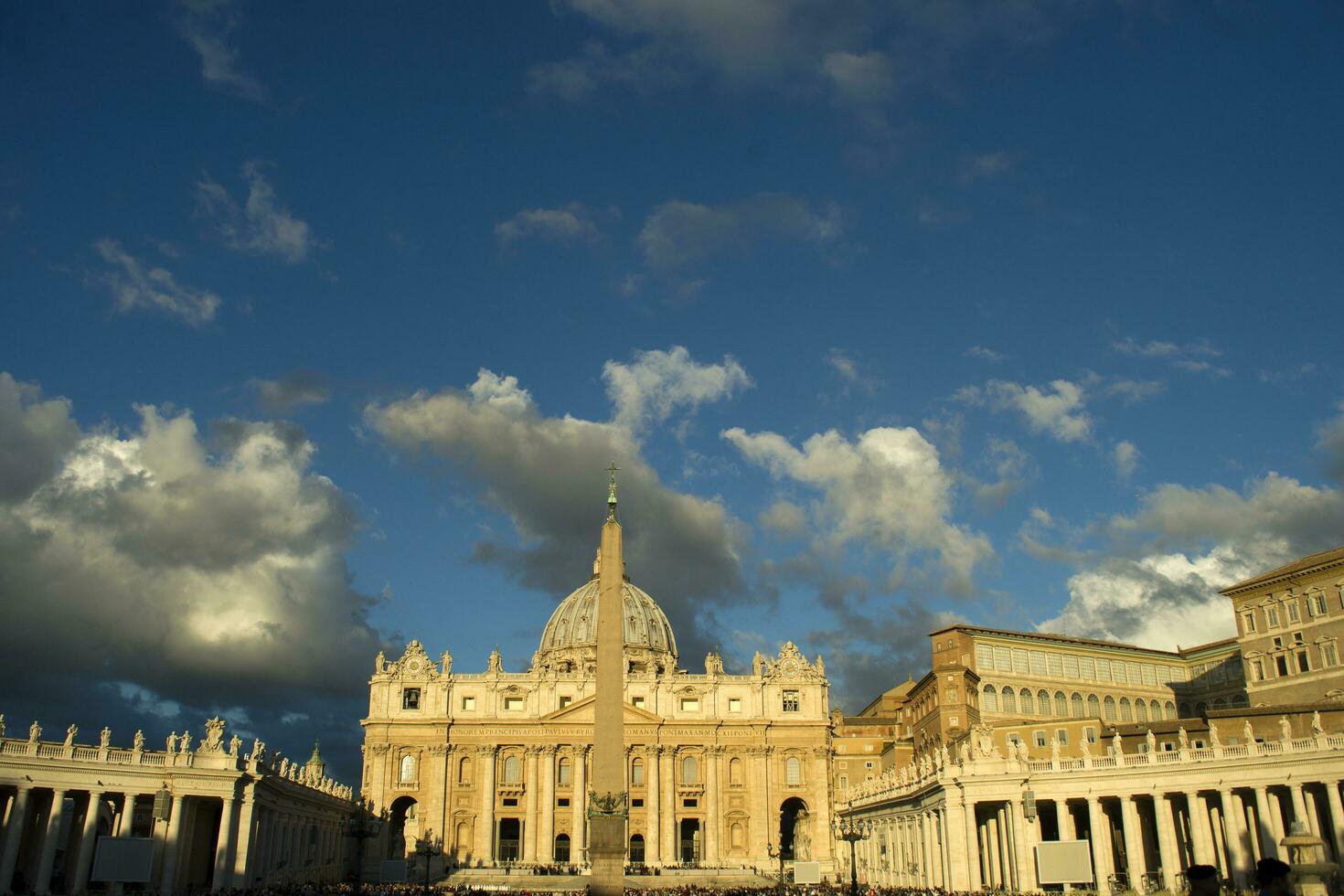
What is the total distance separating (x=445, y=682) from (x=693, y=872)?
27470mm

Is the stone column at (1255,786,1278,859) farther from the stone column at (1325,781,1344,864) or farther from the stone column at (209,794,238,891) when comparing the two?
the stone column at (209,794,238,891)

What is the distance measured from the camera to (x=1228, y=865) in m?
49.2

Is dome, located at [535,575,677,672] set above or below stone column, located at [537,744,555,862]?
above

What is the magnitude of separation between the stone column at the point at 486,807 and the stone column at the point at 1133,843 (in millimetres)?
52261

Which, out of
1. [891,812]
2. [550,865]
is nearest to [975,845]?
[891,812]

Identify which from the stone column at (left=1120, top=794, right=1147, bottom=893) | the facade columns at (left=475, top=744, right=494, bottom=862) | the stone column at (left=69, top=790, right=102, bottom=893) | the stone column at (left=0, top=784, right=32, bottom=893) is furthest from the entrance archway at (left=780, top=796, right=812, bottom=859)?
the stone column at (left=0, top=784, right=32, bottom=893)

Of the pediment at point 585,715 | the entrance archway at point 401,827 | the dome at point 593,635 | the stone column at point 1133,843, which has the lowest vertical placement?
the stone column at point 1133,843

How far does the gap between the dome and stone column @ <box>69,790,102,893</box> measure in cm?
7374

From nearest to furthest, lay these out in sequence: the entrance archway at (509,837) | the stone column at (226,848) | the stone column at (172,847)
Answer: the stone column at (172,847) < the stone column at (226,848) < the entrance archway at (509,837)

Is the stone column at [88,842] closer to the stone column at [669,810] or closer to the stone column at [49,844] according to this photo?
the stone column at [49,844]

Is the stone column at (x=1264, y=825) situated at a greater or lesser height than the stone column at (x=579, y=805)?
lesser

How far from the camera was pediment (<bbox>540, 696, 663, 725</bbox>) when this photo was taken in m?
94.6

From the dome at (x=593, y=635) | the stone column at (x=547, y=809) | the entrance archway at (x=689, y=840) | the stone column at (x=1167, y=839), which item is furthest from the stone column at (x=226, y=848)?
the dome at (x=593, y=635)

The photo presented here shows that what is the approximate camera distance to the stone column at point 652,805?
91894 mm
